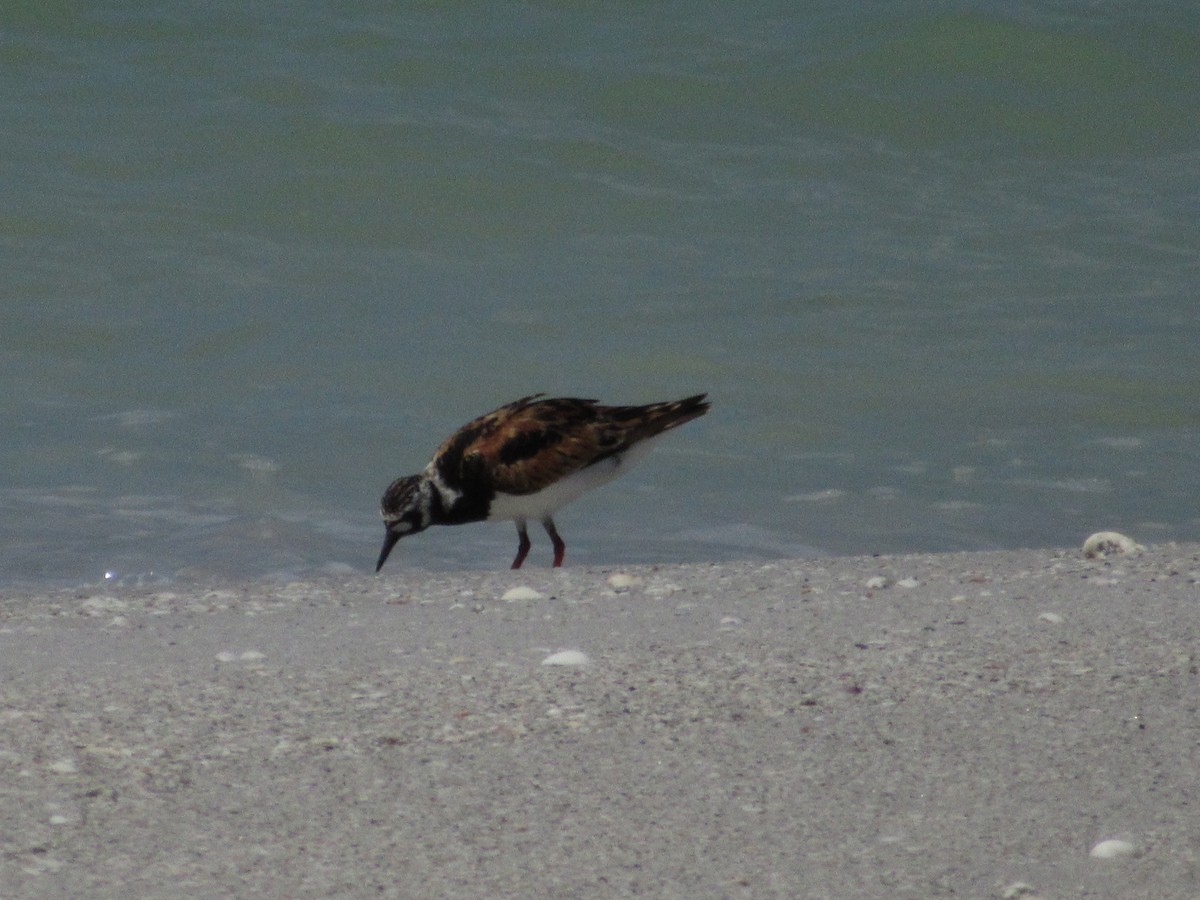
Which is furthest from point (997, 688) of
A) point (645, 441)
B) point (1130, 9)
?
point (1130, 9)

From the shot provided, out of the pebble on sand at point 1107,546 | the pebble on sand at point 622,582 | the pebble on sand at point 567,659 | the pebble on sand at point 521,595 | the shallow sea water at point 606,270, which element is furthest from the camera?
the shallow sea water at point 606,270

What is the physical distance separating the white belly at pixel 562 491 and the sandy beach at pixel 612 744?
4.63 feet

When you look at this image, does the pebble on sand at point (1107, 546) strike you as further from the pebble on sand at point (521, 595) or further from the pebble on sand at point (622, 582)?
the pebble on sand at point (521, 595)

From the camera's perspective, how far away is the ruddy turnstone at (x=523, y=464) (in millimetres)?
6535

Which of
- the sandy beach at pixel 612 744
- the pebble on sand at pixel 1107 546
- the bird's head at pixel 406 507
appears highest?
the bird's head at pixel 406 507

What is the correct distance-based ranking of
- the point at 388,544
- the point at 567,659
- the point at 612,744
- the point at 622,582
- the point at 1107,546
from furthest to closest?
the point at 388,544 < the point at 1107,546 < the point at 622,582 < the point at 567,659 < the point at 612,744

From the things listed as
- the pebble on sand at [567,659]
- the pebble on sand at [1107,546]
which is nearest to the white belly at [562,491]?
the pebble on sand at [1107,546]

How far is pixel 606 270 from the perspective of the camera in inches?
455

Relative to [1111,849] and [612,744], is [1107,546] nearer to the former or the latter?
[612,744]

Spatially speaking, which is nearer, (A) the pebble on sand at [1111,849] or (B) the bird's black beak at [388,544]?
(A) the pebble on sand at [1111,849]

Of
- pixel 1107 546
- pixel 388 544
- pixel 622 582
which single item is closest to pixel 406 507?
pixel 388 544

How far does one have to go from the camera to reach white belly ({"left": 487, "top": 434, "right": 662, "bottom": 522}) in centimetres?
664

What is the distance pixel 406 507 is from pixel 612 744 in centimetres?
293

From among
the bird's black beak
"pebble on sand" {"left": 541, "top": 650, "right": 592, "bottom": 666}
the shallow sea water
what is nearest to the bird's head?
the bird's black beak
